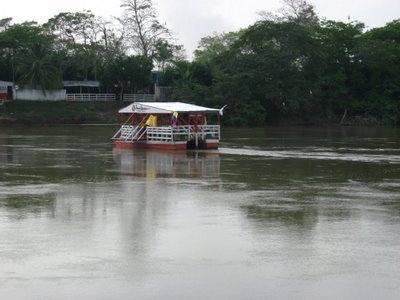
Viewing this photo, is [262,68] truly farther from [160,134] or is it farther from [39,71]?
[160,134]

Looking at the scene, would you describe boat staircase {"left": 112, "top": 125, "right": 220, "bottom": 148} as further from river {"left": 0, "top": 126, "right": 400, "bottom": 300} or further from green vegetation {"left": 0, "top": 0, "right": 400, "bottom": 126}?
green vegetation {"left": 0, "top": 0, "right": 400, "bottom": 126}

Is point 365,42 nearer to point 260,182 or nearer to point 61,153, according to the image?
point 61,153

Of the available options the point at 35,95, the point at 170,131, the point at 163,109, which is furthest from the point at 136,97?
the point at 170,131

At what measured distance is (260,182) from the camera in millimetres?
17719

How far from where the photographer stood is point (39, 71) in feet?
227

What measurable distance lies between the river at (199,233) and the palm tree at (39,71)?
49.9 meters

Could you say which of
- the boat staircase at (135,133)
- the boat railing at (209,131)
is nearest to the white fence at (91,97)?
the boat staircase at (135,133)

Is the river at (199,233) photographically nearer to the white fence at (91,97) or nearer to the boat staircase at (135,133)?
the boat staircase at (135,133)

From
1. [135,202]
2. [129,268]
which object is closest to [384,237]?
[129,268]

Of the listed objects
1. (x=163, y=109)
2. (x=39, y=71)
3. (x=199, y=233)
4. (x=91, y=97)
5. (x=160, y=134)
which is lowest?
(x=199, y=233)

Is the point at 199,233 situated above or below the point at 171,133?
below

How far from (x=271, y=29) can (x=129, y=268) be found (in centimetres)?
6065

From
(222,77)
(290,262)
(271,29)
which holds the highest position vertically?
(271,29)

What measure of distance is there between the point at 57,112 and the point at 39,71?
216 inches
